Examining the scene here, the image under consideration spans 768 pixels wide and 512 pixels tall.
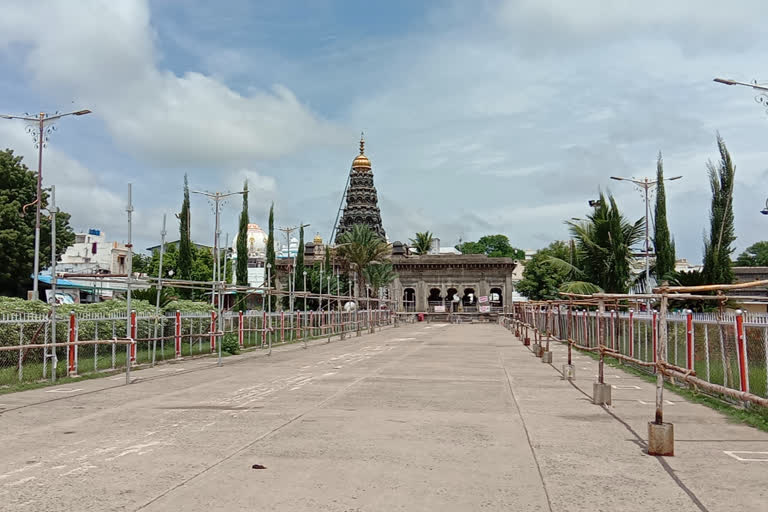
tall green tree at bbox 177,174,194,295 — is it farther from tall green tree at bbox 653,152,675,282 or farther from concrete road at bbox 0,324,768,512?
concrete road at bbox 0,324,768,512

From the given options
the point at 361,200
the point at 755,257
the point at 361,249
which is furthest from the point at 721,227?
the point at 755,257

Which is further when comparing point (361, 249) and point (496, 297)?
point (496, 297)

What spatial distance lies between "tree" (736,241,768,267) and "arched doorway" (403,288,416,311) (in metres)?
51.8

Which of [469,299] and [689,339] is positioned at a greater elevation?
[469,299]

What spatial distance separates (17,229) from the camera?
46344 mm

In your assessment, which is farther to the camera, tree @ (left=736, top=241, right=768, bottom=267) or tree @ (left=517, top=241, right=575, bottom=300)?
tree @ (left=736, top=241, right=768, bottom=267)

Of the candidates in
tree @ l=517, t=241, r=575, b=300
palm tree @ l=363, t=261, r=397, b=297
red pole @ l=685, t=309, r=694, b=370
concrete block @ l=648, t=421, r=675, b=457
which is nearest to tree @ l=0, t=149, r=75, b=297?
palm tree @ l=363, t=261, r=397, b=297

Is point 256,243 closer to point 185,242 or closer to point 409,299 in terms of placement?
point 409,299

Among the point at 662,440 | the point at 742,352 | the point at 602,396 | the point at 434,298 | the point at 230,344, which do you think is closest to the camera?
the point at 662,440

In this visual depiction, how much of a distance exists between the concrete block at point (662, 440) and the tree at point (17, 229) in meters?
44.2

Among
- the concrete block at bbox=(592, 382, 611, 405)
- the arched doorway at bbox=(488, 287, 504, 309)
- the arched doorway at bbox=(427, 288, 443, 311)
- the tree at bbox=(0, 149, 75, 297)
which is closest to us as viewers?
the concrete block at bbox=(592, 382, 611, 405)

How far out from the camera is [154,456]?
8.41 metres

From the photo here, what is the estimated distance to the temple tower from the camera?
117938 mm

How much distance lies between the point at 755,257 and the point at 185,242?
4416 inches
